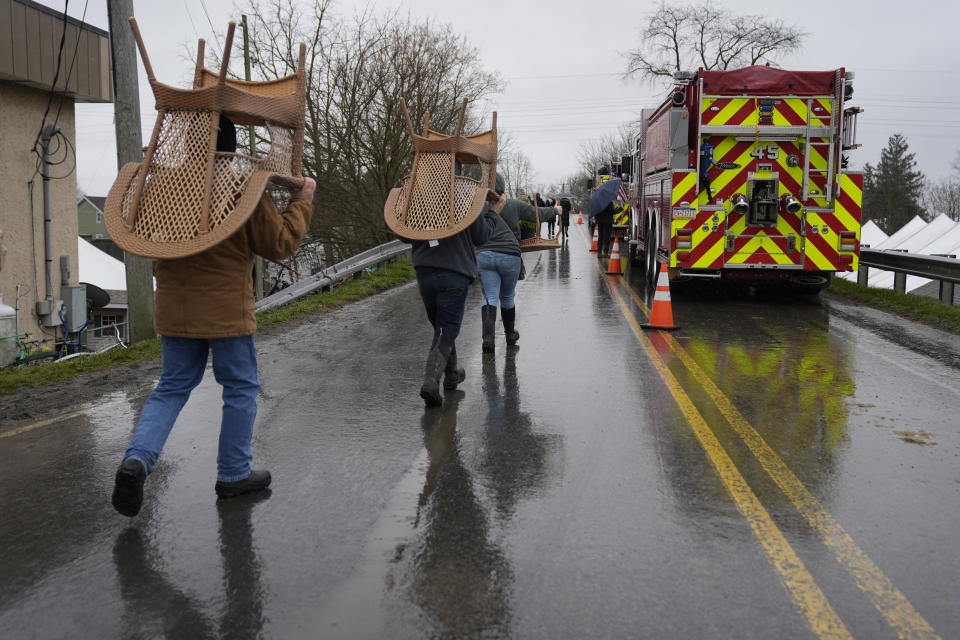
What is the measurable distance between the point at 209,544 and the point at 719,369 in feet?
17.5

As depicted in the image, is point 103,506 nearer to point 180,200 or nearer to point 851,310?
point 180,200

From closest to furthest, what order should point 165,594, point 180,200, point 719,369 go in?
1. point 165,594
2. point 180,200
3. point 719,369

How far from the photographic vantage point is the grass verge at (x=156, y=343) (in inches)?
314

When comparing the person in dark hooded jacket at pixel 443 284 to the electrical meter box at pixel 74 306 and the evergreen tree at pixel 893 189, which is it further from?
the evergreen tree at pixel 893 189

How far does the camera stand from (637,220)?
18.6m

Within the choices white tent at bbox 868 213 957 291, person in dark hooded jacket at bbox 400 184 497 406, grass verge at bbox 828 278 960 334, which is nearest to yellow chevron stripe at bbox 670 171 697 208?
grass verge at bbox 828 278 960 334

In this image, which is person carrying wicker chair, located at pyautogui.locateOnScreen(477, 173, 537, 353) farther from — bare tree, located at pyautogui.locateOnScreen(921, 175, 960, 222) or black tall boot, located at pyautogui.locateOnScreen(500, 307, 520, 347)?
bare tree, located at pyautogui.locateOnScreen(921, 175, 960, 222)

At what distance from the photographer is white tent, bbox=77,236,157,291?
2586 cm

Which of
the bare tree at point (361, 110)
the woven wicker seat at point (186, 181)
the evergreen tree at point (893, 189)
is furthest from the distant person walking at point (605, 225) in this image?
the evergreen tree at point (893, 189)

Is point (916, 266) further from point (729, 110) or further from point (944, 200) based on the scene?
point (944, 200)

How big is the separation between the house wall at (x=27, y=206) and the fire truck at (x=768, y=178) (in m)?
10.8

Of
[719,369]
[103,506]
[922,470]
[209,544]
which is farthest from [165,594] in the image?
[719,369]

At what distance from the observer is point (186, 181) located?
163 inches

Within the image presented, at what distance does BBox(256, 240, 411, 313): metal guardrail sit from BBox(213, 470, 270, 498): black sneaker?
8.26 metres
